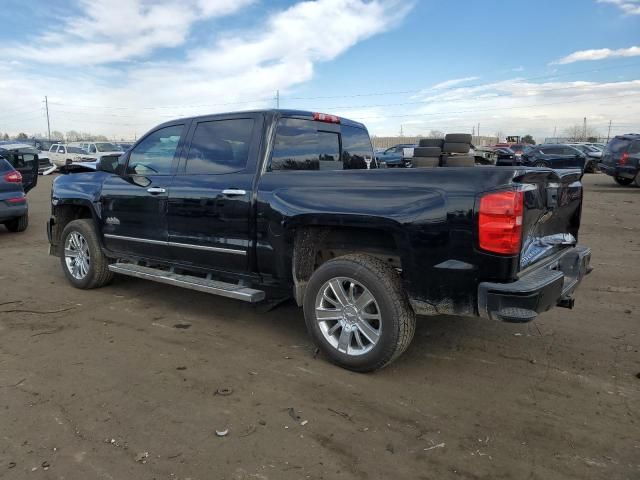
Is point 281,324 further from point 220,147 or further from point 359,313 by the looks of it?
point 220,147

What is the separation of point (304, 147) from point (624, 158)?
1701 centimetres

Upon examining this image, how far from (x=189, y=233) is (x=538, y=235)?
290 centimetres

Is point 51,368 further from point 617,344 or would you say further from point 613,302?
point 613,302

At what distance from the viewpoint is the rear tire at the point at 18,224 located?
9.66 metres

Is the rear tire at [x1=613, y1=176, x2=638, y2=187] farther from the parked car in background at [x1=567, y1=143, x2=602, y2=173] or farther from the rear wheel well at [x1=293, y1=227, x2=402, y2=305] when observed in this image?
the rear wheel well at [x1=293, y1=227, x2=402, y2=305]

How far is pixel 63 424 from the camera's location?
9.77ft

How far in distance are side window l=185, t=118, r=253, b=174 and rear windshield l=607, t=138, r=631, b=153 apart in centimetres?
1743

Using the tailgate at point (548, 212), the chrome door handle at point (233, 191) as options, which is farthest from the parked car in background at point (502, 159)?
the chrome door handle at point (233, 191)

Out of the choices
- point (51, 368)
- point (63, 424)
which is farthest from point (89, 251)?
point (63, 424)

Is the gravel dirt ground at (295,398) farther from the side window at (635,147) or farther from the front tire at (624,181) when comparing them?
the front tire at (624,181)

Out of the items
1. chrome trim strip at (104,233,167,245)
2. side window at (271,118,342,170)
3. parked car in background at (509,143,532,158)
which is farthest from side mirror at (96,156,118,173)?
parked car in background at (509,143,532,158)

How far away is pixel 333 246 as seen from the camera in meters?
4.02

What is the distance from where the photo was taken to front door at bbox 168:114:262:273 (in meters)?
4.17

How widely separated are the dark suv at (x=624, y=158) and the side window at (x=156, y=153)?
17514 mm
